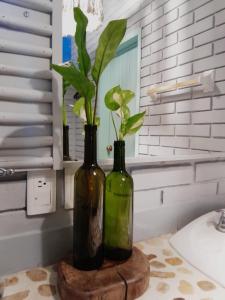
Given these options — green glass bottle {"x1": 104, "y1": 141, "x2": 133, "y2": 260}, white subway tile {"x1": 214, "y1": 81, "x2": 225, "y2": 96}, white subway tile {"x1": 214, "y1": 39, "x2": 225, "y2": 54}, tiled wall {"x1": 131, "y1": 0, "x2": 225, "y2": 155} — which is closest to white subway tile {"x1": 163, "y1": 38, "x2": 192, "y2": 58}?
tiled wall {"x1": 131, "y1": 0, "x2": 225, "y2": 155}

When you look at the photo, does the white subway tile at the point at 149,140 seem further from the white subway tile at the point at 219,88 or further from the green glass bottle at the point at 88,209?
the green glass bottle at the point at 88,209

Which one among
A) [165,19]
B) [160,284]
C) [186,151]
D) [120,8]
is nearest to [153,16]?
[165,19]

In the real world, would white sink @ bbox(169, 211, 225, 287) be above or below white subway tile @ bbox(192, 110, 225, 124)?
below

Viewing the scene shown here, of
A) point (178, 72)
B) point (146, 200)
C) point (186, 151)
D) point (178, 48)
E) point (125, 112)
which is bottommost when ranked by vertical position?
point (146, 200)

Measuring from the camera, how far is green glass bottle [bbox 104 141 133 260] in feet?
1.92

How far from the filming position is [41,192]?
0.60m

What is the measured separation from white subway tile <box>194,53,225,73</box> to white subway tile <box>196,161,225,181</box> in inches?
15.5

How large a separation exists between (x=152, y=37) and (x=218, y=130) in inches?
19.3

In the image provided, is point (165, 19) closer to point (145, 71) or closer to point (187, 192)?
point (145, 71)

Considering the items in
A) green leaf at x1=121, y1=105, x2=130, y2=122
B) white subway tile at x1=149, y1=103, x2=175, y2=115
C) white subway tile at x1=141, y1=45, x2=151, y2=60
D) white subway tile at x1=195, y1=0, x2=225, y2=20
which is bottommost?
green leaf at x1=121, y1=105, x2=130, y2=122

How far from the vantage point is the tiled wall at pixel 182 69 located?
0.94 m

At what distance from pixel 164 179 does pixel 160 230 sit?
0.58 ft

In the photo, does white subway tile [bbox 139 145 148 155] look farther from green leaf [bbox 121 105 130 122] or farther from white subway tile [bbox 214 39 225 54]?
white subway tile [bbox 214 39 225 54]

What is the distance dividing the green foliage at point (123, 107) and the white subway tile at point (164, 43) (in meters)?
0.55
